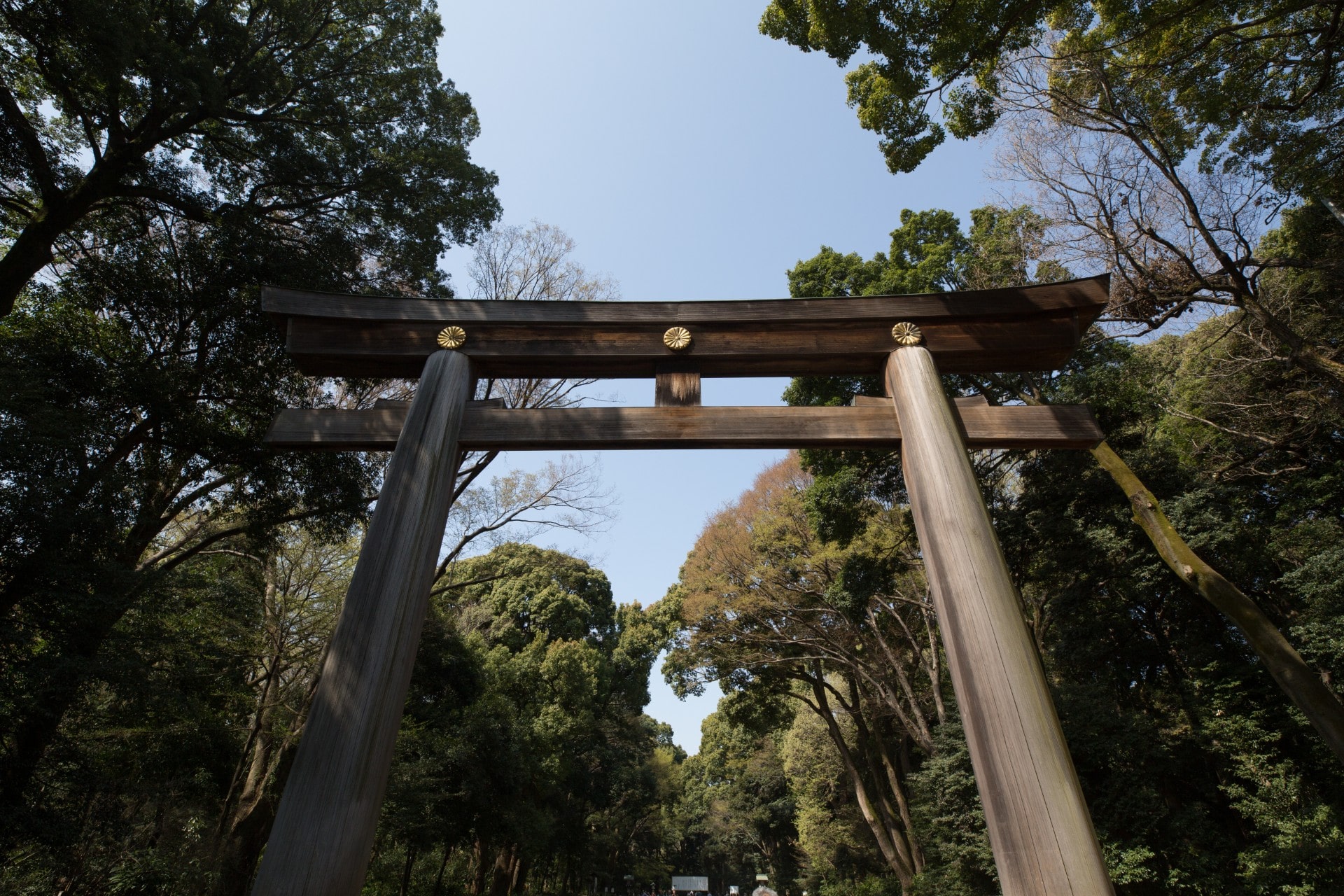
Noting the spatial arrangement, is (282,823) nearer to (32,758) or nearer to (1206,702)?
(32,758)

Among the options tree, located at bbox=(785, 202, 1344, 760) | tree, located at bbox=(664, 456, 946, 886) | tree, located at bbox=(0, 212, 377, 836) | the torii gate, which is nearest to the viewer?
the torii gate

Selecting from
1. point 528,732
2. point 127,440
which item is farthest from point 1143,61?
point 528,732

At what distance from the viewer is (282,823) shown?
2699mm

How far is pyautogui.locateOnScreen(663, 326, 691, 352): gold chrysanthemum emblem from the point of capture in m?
4.14

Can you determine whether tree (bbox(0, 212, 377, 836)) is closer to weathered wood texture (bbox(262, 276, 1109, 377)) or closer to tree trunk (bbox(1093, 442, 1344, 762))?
weathered wood texture (bbox(262, 276, 1109, 377))

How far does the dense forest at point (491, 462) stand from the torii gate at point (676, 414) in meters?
3.75

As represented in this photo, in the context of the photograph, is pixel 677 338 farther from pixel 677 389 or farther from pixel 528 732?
pixel 528 732

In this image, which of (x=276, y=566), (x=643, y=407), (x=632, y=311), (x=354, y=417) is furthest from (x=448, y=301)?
(x=276, y=566)

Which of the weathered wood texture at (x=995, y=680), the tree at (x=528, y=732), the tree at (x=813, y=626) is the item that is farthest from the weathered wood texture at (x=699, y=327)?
the tree at (x=813, y=626)

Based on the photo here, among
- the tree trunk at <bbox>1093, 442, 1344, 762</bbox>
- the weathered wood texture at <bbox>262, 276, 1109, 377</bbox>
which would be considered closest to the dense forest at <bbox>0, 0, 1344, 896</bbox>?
the tree trunk at <bbox>1093, 442, 1344, 762</bbox>

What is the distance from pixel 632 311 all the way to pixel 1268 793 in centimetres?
1282

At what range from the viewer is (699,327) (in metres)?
4.20

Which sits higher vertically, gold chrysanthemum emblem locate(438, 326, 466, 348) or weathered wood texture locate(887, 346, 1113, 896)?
gold chrysanthemum emblem locate(438, 326, 466, 348)

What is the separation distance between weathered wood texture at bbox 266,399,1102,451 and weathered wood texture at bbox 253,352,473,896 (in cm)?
25
